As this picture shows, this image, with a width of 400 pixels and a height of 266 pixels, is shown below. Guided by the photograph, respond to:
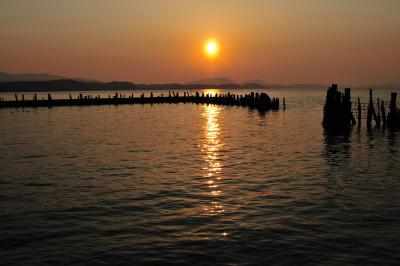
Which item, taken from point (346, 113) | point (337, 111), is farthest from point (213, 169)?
point (337, 111)

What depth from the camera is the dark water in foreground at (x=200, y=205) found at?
9203mm

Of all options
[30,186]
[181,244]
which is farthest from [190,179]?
[181,244]

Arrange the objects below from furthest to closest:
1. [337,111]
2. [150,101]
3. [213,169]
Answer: [150,101], [337,111], [213,169]

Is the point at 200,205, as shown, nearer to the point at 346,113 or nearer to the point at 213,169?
the point at 213,169

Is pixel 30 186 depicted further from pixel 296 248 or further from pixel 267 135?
pixel 267 135

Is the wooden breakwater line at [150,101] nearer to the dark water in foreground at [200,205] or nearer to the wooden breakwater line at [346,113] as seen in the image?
the wooden breakwater line at [346,113]

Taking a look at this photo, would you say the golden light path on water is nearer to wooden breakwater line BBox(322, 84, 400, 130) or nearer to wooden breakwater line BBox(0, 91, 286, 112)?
wooden breakwater line BBox(322, 84, 400, 130)

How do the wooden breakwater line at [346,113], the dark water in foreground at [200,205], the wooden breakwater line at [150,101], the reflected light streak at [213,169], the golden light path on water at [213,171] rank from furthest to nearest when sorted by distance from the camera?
the wooden breakwater line at [150,101] → the wooden breakwater line at [346,113] → the reflected light streak at [213,169] → the golden light path on water at [213,171] → the dark water in foreground at [200,205]

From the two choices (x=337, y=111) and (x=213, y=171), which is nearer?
(x=213, y=171)

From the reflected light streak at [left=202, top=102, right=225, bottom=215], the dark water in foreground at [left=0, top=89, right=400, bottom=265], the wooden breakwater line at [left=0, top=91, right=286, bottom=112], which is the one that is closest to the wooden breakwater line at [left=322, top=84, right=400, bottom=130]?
the reflected light streak at [left=202, top=102, right=225, bottom=215]

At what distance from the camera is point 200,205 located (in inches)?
505

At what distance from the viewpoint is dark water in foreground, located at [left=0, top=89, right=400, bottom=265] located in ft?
30.2

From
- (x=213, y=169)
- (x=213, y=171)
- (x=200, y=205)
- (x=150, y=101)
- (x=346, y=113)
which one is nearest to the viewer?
(x=200, y=205)

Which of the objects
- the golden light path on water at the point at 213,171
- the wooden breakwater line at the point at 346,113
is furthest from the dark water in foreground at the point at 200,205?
the wooden breakwater line at the point at 346,113
